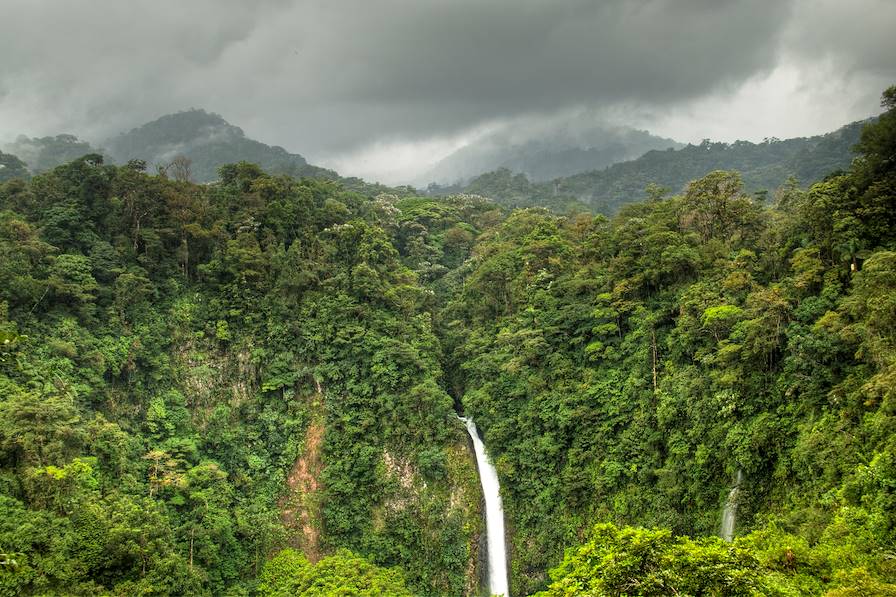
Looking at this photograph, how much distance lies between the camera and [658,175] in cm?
9019

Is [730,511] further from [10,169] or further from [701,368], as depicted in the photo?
[10,169]

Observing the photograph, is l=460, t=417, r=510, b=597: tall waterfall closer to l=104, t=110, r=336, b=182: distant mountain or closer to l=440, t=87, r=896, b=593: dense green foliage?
l=440, t=87, r=896, b=593: dense green foliage

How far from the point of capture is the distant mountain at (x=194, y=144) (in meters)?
94.8

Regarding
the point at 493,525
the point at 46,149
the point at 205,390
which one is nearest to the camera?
the point at 493,525

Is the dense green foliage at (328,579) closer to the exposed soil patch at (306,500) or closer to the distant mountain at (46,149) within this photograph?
the exposed soil patch at (306,500)

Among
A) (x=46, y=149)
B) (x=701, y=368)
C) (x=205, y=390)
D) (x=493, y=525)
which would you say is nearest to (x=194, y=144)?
(x=46, y=149)

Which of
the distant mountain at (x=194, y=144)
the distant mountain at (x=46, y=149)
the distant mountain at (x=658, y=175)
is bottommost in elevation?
the distant mountain at (x=658, y=175)

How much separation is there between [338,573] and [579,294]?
16.6m

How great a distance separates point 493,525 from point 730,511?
11094mm

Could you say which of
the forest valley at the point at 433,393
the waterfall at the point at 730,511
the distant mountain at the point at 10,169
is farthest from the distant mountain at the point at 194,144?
the waterfall at the point at 730,511

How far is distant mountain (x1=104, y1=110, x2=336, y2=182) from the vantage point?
94750mm

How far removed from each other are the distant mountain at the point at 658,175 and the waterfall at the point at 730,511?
55.1 m

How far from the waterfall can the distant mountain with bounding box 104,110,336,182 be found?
294ft

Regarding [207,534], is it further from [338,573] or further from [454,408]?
[454,408]
